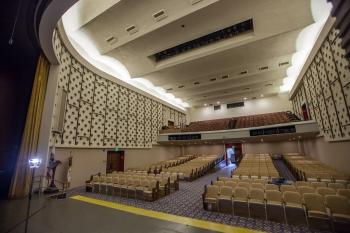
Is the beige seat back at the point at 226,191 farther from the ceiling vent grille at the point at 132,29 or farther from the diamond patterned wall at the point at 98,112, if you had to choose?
the ceiling vent grille at the point at 132,29

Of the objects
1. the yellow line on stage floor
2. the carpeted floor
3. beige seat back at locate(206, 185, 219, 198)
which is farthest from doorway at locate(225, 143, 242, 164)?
the yellow line on stage floor

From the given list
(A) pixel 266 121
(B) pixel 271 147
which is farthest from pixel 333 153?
(B) pixel 271 147

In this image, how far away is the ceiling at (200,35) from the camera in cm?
717

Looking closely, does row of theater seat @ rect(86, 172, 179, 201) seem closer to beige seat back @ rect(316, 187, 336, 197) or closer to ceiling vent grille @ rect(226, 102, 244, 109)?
beige seat back @ rect(316, 187, 336, 197)

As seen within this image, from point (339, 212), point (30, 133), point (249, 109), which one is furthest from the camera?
point (249, 109)

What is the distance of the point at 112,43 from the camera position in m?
9.19

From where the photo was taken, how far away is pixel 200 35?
8680 millimetres

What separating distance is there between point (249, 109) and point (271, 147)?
216 inches

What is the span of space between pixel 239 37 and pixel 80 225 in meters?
10.3

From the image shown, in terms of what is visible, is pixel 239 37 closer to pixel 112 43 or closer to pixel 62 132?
pixel 112 43

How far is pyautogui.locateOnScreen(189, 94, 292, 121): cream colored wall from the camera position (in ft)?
62.3

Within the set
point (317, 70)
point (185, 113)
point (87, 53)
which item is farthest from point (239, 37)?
point (185, 113)

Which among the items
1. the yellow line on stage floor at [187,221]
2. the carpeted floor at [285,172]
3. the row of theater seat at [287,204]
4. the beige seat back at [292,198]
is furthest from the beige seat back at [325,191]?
the carpeted floor at [285,172]

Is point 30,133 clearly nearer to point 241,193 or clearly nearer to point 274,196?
point 241,193
